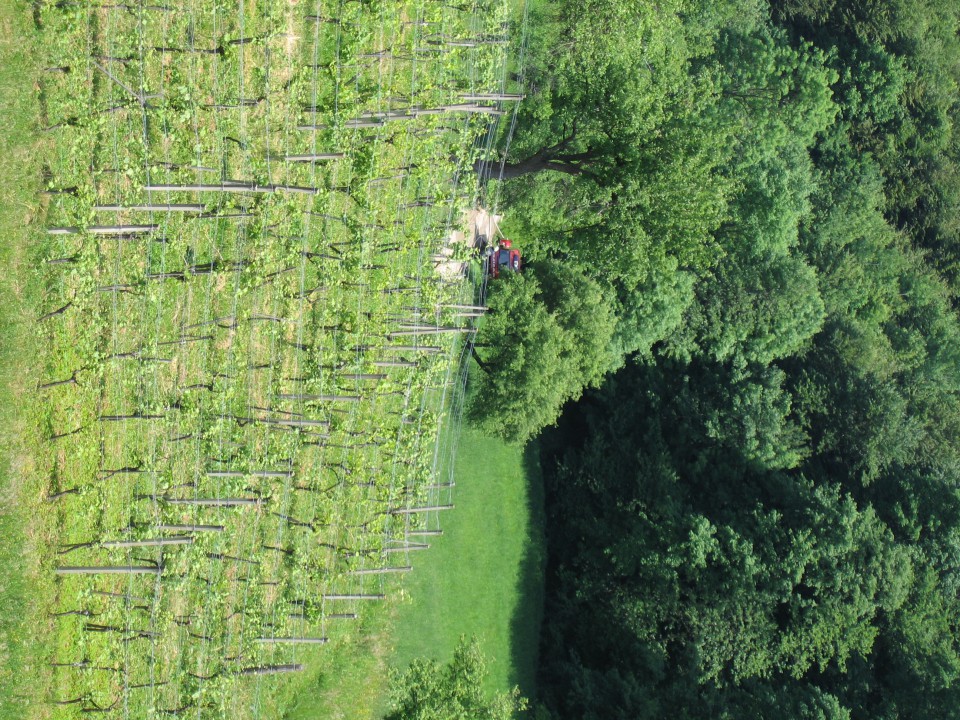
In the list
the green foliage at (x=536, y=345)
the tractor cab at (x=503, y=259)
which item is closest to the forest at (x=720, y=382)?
the green foliage at (x=536, y=345)

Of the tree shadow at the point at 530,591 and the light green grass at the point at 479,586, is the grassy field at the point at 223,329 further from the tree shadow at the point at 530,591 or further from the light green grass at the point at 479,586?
the tree shadow at the point at 530,591

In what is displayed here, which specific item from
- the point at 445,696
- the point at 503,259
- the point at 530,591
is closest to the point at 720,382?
the point at 503,259

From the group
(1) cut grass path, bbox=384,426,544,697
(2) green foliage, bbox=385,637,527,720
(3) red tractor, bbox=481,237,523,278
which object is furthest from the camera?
(3) red tractor, bbox=481,237,523,278

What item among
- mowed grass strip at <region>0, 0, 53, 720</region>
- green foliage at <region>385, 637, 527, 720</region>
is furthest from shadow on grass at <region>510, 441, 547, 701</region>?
mowed grass strip at <region>0, 0, 53, 720</region>

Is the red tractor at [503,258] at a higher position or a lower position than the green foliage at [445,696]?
higher

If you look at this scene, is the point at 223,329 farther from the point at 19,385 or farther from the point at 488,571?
the point at 488,571

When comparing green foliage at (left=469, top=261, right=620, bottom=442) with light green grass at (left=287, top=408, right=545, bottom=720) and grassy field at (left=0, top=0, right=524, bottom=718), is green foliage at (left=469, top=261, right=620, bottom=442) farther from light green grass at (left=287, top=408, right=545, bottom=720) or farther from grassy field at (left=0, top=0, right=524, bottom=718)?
grassy field at (left=0, top=0, right=524, bottom=718)
